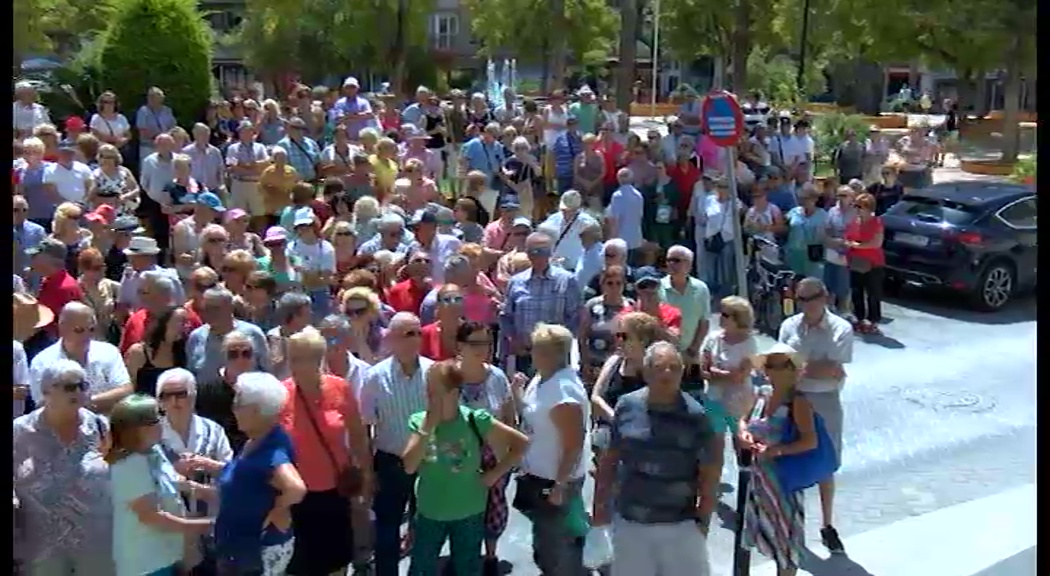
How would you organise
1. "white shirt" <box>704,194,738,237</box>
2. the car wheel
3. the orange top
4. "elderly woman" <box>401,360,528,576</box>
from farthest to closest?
"white shirt" <box>704,194,738,237</box> → the car wheel → "elderly woman" <box>401,360,528,576</box> → the orange top

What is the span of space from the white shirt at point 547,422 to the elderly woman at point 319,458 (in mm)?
782

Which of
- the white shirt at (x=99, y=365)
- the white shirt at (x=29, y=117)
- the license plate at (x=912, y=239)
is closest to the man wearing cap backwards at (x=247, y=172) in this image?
the white shirt at (x=29, y=117)

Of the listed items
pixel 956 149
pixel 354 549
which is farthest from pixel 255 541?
pixel 956 149

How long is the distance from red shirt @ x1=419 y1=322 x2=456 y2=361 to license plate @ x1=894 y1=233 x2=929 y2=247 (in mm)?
6835

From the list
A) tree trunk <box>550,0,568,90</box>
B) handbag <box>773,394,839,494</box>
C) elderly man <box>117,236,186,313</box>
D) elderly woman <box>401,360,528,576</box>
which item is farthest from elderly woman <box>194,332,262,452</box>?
tree trunk <box>550,0,568,90</box>

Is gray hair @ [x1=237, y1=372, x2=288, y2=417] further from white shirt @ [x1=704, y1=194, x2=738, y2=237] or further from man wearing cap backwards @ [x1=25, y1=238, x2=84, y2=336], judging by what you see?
white shirt @ [x1=704, y1=194, x2=738, y2=237]

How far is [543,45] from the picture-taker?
45.1m

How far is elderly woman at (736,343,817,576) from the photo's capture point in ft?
20.0

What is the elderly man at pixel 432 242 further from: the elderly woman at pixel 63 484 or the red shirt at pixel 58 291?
the elderly woman at pixel 63 484

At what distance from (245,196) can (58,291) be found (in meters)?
5.13

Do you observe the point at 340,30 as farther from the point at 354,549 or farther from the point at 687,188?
the point at 354,549

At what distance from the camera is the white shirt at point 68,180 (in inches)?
415

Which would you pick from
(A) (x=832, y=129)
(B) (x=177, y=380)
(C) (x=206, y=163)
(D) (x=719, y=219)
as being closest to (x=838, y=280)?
(D) (x=719, y=219)

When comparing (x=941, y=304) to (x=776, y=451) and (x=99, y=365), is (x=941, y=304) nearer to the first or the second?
(x=776, y=451)
